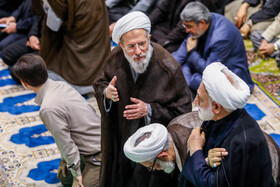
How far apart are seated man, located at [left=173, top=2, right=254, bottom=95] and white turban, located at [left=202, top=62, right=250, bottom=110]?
221 centimetres

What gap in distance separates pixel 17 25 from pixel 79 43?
1.47 meters

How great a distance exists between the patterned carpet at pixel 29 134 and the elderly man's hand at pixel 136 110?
1.46 metres

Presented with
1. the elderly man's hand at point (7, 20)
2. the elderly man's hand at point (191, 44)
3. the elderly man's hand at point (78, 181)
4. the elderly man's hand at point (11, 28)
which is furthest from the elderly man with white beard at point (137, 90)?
the elderly man's hand at point (7, 20)

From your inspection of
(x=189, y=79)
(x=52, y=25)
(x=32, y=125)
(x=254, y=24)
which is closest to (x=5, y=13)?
(x=52, y=25)

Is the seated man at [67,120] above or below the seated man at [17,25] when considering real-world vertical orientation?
above

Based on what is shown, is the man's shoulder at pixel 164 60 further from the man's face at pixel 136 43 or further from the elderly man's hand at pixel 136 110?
the elderly man's hand at pixel 136 110

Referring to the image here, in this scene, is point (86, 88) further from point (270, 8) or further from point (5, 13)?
point (270, 8)

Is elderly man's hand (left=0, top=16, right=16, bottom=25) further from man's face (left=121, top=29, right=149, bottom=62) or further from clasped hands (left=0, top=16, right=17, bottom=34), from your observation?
man's face (left=121, top=29, right=149, bottom=62)

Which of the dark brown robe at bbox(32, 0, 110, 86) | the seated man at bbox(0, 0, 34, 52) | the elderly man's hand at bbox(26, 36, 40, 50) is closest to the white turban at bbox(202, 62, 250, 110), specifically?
the dark brown robe at bbox(32, 0, 110, 86)

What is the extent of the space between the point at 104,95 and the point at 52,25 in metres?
2.00

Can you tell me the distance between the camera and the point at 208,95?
2.33 m

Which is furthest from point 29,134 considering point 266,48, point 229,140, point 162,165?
point 266,48

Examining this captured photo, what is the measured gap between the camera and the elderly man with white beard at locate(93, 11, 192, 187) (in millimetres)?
3004

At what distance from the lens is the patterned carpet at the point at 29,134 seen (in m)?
4.10
